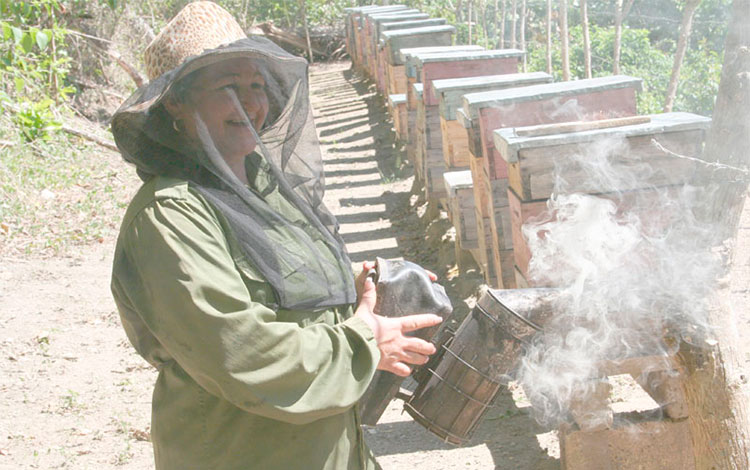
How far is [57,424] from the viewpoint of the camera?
416cm

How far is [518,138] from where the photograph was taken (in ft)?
11.3

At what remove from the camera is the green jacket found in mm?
1471

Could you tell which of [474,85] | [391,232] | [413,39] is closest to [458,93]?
[474,85]

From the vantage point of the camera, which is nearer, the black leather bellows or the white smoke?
the black leather bellows

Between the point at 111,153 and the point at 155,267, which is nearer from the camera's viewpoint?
the point at 155,267

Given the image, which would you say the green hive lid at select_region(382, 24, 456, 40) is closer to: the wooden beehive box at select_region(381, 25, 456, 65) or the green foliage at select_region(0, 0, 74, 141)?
the wooden beehive box at select_region(381, 25, 456, 65)

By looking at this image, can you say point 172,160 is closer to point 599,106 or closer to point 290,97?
point 290,97

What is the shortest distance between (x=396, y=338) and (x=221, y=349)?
0.44m

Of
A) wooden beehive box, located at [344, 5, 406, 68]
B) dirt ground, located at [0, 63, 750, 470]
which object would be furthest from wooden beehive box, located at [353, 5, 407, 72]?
dirt ground, located at [0, 63, 750, 470]

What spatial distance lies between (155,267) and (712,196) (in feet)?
5.30

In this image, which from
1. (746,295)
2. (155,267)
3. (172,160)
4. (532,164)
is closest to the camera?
(155,267)

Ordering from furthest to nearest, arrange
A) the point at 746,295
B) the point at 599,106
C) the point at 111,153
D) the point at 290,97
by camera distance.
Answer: the point at 111,153
the point at 746,295
the point at 599,106
the point at 290,97

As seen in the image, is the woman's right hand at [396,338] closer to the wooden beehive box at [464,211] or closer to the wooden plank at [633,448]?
the wooden plank at [633,448]

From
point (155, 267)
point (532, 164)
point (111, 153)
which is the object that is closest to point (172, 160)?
point (155, 267)
